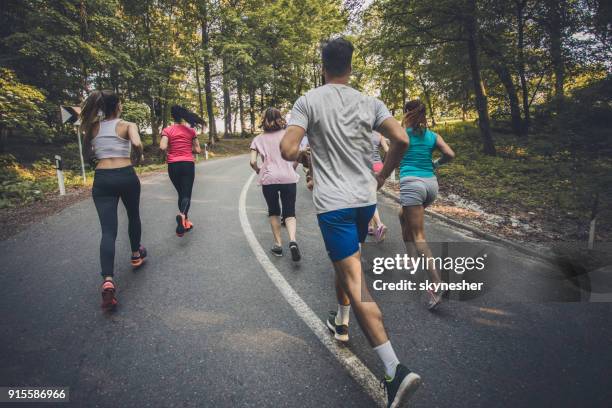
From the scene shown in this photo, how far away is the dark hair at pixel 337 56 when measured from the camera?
2.23m

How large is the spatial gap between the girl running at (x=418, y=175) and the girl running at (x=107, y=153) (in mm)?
3162

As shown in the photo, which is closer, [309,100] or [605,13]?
[309,100]

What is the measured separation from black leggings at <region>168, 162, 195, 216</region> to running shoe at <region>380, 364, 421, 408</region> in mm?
4771

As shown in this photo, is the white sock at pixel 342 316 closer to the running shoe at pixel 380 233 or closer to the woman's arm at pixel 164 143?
the running shoe at pixel 380 233

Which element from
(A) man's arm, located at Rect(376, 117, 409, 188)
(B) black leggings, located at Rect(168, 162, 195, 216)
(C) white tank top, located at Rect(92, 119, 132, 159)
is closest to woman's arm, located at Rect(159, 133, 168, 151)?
(B) black leggings, located at Rect(168, 162, 195, 216)

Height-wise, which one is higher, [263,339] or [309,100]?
[309,100]

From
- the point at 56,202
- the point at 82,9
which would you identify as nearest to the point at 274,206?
the point at 56,202

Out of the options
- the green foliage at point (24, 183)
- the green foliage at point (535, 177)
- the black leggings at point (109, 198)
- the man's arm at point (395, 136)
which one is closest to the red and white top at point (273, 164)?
the black leggings at point (109, 198)

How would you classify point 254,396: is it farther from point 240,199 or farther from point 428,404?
point 240,199

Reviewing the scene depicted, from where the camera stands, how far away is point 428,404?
84.7 inches

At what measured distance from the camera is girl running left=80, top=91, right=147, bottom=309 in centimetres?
352

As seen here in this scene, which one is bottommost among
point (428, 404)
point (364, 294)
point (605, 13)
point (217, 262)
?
point (428, 404)

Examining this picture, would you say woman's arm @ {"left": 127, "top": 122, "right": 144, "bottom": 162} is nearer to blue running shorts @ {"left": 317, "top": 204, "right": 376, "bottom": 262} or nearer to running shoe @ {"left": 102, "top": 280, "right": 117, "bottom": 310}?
running shoe @ {"left": 102, "top": 280, "right": 117, "bottom": 310}

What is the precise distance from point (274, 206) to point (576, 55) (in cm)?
900
